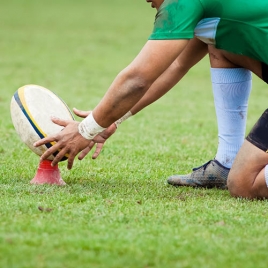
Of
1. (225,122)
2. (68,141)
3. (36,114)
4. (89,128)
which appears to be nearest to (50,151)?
(68,141)

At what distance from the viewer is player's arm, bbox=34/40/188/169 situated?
4051 mm

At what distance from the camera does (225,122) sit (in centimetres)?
500

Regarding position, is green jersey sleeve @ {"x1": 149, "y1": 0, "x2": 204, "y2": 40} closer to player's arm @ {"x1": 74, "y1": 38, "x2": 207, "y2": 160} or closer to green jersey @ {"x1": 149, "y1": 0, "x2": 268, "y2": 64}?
green jersey @ {"x1": 149, "y1": 0, "x2": 268, "y2": 64}

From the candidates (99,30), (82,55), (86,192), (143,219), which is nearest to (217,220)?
(143,219)

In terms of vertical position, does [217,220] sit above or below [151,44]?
below

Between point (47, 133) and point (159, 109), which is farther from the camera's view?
point (159, 109)

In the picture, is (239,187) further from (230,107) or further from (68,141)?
(68,141)

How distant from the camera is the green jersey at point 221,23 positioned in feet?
13.3

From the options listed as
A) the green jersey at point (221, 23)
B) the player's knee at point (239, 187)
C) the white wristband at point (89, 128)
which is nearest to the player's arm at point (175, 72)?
the green jersey at point (221, 23)

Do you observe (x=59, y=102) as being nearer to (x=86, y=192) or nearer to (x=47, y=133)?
(x=47, y=133)

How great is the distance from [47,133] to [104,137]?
1.31ft

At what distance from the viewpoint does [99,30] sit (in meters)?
20.5

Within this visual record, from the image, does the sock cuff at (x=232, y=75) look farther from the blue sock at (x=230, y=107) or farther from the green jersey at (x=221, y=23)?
the green jersey at (x=221, y=23)

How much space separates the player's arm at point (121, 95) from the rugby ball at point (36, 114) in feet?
0.59
